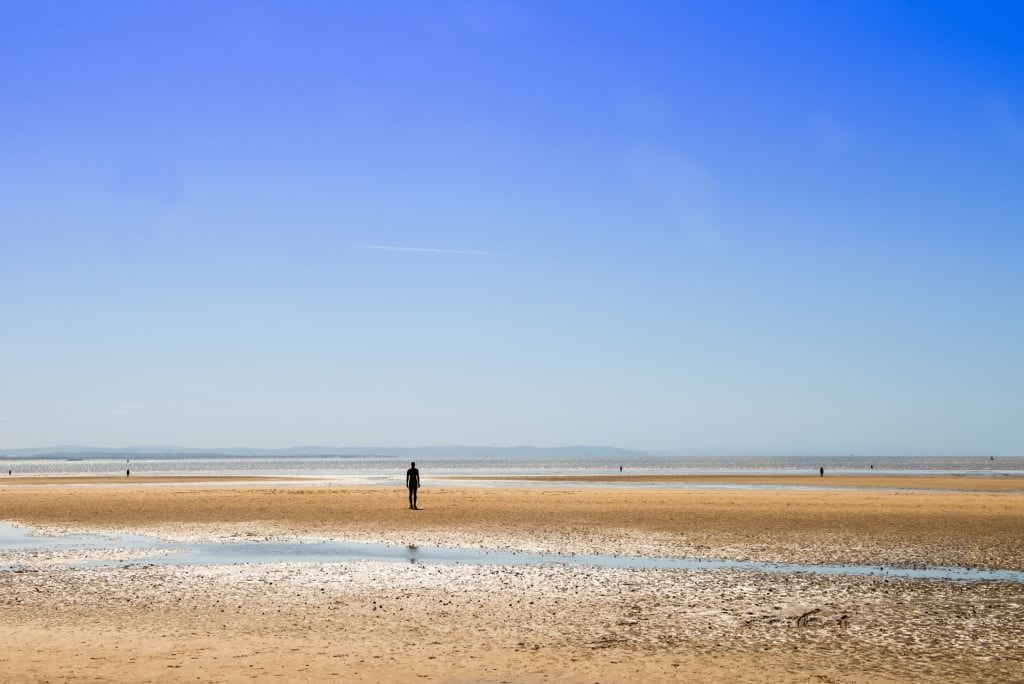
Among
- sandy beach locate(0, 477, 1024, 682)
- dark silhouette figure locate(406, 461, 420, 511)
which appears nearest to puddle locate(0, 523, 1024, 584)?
sandy beach locate(0, 477, 1024, 682)

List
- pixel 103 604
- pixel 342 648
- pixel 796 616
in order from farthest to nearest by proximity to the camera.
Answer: pixel 103 604 < pixel 796 616 < pixel 342 648

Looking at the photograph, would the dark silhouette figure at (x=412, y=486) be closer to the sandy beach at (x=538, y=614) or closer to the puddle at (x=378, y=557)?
the sandy beach at (x=538, y=614)

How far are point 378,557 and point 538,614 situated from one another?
9.44m

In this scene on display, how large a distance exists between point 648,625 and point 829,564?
9.55m

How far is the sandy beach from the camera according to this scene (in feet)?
40.5

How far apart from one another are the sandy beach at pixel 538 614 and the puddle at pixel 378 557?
86 centimetres

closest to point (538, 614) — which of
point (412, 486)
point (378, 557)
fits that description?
point (378, 557)

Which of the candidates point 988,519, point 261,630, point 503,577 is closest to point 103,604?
point 261,630

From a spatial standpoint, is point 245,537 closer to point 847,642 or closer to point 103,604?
point 103,604

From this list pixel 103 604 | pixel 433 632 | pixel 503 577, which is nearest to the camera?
pixel 433 632

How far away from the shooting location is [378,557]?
24812 mm

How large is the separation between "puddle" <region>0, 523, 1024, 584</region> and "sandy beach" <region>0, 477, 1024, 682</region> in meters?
0.86

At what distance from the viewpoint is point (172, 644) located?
13742mm

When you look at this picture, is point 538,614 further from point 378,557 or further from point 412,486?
point 412,486
